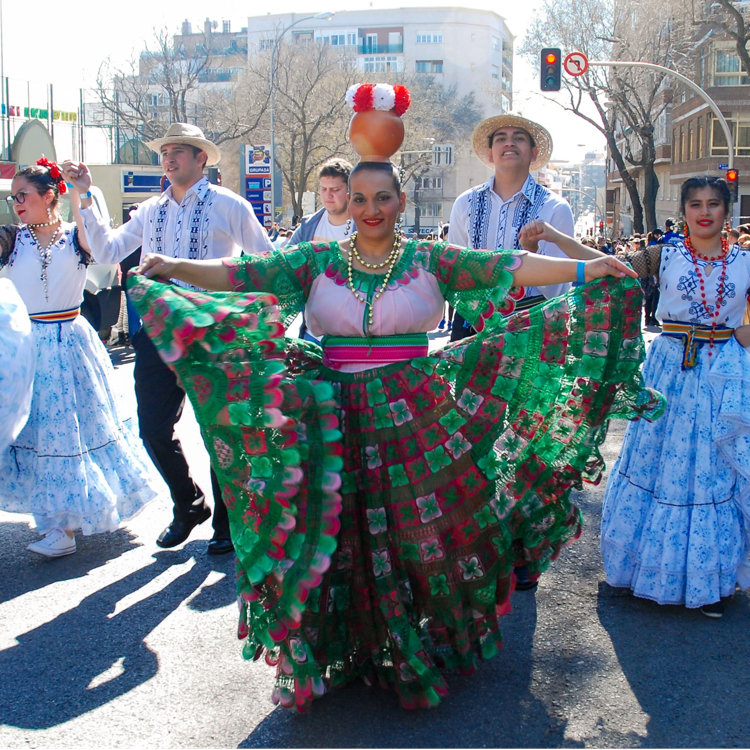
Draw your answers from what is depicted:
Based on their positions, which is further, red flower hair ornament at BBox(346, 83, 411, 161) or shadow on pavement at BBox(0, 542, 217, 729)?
red flower hair ornament at BBox(346, 83, 411, 161)

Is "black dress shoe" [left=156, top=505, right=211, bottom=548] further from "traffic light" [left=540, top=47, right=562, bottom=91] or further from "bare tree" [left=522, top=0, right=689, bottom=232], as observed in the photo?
"bare tree" [left=522, top=0, right=689, bottom=232]

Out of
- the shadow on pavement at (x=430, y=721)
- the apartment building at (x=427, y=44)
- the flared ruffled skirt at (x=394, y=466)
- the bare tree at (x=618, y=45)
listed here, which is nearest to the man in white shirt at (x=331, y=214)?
the flared ruffled skirt at (x=394, y=466)

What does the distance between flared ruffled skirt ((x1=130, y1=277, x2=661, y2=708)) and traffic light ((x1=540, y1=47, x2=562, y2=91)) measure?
18.1 m

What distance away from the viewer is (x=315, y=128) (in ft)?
155

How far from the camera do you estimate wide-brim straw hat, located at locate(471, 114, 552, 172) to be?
534cm

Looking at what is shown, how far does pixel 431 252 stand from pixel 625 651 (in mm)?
1907

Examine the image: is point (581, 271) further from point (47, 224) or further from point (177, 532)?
point (47, 224)

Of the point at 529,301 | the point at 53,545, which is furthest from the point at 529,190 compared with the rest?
the point at 53,545

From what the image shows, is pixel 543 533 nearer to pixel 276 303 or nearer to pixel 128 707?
pixel 276 303

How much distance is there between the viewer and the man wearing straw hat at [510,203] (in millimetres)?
5160

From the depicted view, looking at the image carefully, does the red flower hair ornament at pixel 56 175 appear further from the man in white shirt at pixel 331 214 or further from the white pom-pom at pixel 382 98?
the white pom-pom at pixel 382 98

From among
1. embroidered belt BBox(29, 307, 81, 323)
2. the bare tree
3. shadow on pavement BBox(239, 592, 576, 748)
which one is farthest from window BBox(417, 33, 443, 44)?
shadow on pavement BBox(239, 592, 576, 748)

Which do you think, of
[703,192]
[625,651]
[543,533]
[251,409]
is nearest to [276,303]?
[251,409]

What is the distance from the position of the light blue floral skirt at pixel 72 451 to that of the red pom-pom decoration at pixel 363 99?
249 cm
